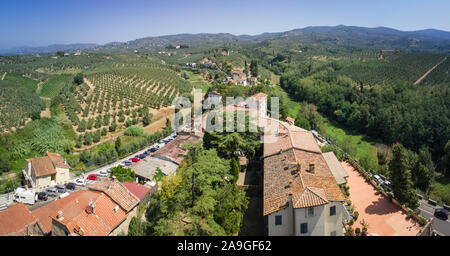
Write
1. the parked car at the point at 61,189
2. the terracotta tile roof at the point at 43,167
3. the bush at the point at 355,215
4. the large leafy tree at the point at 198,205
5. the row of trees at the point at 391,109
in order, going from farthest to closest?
the row of trees at the point at 391,109
the terracotta tile roof at the point at 43,167
the parked car at the point at 61,189
the bush at the point at 355,215
the large leafy tree at the point at 198,205

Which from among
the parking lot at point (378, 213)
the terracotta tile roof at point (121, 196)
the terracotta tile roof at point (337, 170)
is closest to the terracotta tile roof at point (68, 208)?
the terracotta tile roof at point (121, 196)

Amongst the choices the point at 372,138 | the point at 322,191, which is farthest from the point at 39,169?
the point at 372,138

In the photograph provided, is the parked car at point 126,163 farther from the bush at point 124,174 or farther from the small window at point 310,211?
the small window at point 310,211

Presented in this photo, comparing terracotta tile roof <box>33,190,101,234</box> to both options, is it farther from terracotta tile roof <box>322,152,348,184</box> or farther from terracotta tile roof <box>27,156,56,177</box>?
terracotta tile roof <box>322,152,348,184</box>

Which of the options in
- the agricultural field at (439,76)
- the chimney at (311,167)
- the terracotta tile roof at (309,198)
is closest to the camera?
the terracotta tile roof at (309,198)

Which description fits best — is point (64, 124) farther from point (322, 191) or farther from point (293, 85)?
point (293, 85)

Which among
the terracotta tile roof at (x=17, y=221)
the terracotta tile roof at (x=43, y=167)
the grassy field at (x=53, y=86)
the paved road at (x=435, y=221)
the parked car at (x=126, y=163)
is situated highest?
the grassy field at (x=53, y=86)
